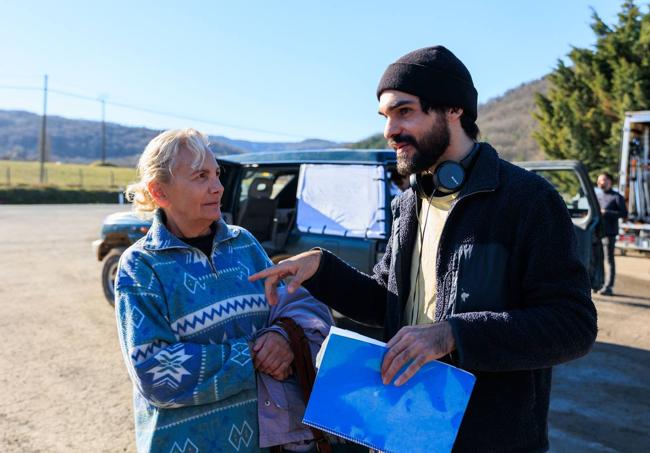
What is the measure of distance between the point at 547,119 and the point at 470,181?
70.4 ft

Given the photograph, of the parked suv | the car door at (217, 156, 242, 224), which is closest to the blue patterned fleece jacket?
the parked suv

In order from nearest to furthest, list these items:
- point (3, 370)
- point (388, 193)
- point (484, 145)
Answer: point (484, 145) < point (3, 370) < point (388, 193)

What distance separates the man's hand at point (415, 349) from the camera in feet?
4.45

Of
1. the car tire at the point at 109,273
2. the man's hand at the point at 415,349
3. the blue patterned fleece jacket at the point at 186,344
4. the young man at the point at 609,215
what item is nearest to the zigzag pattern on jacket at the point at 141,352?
the blue patterned fleece jacket at the point at 186,344

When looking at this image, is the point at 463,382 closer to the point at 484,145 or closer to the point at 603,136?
the point at 484,145

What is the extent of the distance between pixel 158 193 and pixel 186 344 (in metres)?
0.54

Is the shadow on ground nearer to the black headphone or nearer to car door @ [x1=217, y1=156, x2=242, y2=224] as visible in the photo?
the black headphone

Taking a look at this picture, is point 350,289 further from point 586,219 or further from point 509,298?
point 586,219

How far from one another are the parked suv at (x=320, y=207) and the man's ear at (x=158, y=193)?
348 cm

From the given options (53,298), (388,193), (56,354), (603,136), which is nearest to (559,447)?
(388,193)

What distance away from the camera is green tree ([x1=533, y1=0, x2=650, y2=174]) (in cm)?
1741

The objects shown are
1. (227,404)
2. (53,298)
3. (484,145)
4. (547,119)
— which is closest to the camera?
(484,145)

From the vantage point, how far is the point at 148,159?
1.94 meters

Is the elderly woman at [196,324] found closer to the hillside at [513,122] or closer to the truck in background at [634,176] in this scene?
the truck in background at [634,176]
